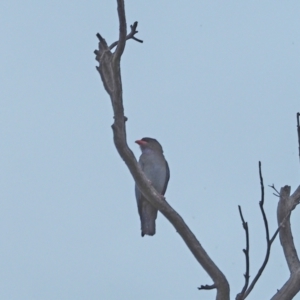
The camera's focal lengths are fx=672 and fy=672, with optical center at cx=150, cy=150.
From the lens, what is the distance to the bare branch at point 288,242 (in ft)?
15.8

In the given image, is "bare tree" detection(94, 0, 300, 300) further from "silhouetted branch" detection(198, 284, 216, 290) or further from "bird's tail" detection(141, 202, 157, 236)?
"bird's tail" detection(141, 202, 157, 236)

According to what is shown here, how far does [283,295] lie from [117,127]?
1.68m

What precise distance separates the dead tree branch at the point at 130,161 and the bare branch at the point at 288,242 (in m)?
0.49

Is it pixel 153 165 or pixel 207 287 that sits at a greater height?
pixel 153 165

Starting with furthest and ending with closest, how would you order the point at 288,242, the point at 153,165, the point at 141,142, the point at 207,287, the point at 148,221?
the point at 141,142 → the point at 153,165 → the point at 148,221 → the point at 288,242 → the point at 207,287

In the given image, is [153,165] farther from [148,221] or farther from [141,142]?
[148,221]

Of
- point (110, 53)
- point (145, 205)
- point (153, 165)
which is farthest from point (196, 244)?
point (153, 165)

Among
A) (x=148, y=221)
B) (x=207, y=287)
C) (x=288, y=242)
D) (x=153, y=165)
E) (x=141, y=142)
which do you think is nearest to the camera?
(x=207, y=287)

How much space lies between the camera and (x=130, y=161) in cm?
480

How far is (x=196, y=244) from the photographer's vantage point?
4770 millimetres

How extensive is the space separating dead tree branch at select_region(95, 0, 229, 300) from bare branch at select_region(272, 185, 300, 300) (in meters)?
0.49

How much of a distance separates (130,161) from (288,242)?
4.81ft

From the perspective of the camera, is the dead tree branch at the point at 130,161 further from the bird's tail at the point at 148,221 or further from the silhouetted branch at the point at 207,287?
the bird's tail at the point at 148,221

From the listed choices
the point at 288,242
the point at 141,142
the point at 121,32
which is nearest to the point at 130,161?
the point at 121,32
